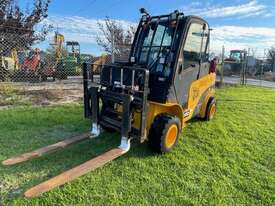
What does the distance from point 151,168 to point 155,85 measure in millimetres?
1286

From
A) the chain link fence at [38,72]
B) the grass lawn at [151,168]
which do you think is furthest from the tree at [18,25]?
the grass lawn at [151,168]

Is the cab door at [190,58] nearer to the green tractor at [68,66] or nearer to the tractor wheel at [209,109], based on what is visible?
the tractor wheel at [209,109]

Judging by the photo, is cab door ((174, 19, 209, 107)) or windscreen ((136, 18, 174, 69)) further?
windscreen ((136, 18, 174, 69))

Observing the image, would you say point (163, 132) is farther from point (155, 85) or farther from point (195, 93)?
point (195, 93)

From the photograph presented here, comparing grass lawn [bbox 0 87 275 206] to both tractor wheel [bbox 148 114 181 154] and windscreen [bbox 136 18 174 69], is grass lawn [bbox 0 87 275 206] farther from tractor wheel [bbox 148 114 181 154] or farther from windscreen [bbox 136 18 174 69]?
windscreen [bbox 136 18 174 69]

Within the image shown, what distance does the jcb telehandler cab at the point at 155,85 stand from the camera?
3982 millimetres

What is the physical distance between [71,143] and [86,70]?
1.23 metres

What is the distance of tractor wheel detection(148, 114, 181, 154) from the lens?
4.00 metres

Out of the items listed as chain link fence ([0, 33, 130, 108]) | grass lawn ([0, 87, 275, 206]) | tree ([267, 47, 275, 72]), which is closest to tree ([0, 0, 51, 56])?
chain link fence ([0, 33, 130, 108])

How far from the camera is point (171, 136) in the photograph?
4250 millimetres

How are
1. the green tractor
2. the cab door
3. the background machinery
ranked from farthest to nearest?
the green tractor → the background machinery → the cab door

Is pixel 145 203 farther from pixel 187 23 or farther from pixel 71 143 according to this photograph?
pixel 187 23

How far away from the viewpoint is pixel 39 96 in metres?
8.58

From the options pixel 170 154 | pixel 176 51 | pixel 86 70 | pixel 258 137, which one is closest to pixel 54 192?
pixel 170 154
